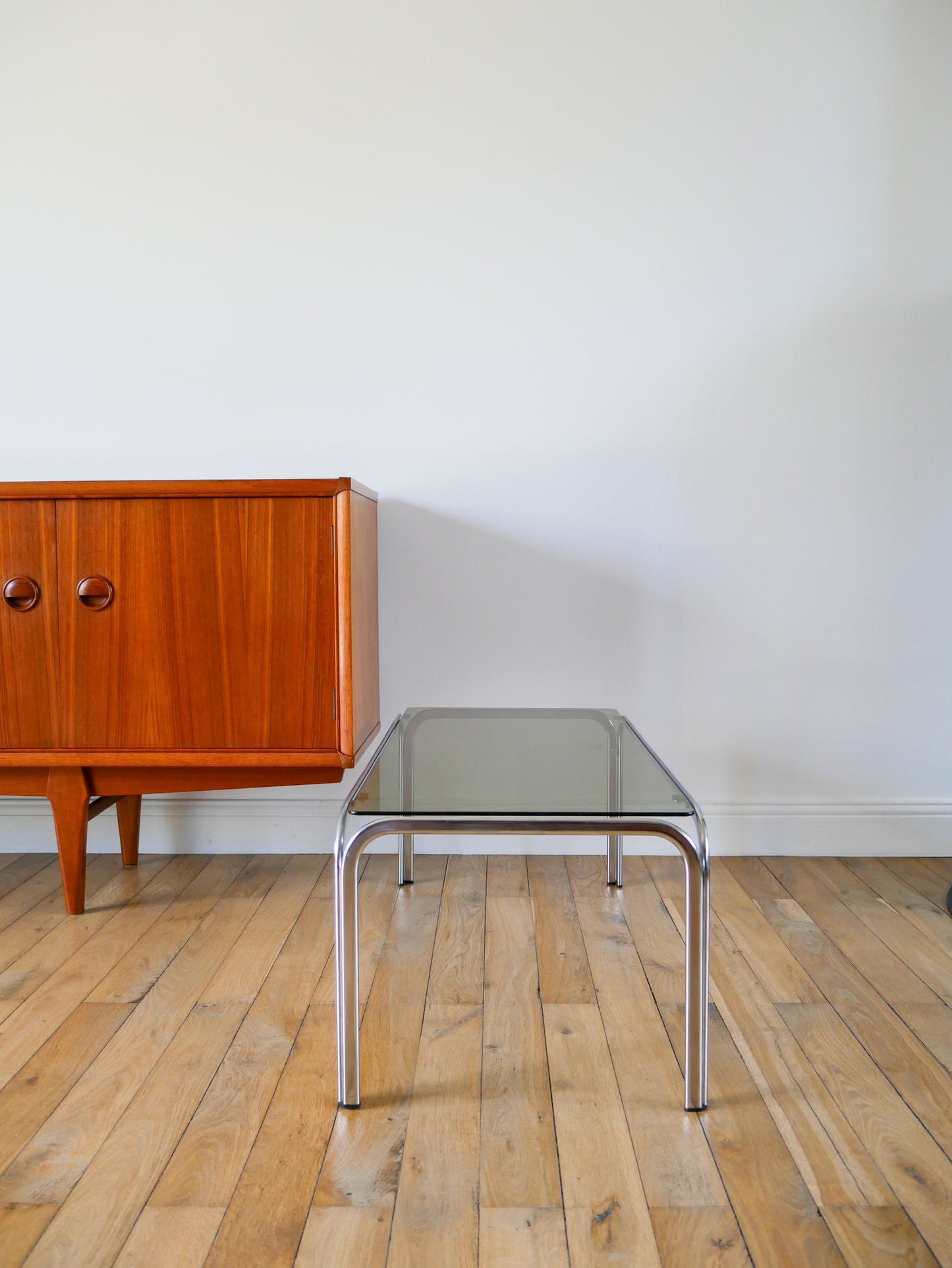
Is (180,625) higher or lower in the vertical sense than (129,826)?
higher

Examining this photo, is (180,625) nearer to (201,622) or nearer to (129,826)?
(201,622)

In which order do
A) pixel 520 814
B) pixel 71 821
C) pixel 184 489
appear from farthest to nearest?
1. pixel 71 821
2. pixel 184 489
3. pixel 520 814

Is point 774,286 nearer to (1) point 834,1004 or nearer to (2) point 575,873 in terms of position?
(2) point 575,873

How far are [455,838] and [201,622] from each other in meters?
0.81

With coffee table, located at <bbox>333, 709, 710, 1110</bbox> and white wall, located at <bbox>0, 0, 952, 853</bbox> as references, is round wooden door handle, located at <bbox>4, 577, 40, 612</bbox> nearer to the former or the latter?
white wall, located at <bbox>0, 0, 952, 853</bbox>

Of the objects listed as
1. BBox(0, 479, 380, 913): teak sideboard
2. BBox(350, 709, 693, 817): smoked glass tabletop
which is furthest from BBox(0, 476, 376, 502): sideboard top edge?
BBox(350, 709, 693, 817): smoked glass tabletop

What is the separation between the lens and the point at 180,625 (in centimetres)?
169

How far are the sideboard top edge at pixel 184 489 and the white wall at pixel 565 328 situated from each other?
1.49 feet

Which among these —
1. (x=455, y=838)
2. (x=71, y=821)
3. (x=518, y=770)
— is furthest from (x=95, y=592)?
(x=455, y=838)

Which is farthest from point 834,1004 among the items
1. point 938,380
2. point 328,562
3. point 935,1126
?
point 938,380

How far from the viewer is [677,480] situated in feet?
6.91

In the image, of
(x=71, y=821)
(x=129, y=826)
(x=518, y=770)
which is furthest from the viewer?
(x=129, y=826)

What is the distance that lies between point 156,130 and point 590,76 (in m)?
0.95

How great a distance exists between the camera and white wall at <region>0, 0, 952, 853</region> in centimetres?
204
